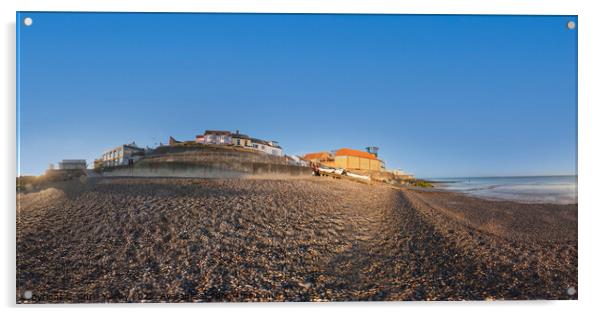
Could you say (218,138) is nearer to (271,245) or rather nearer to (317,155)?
(317,155)

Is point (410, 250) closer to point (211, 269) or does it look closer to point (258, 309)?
point (258, 309)

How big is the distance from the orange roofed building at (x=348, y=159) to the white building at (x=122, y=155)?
1.25 m

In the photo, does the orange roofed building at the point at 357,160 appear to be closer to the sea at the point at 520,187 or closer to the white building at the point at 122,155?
the sea at the point at 520,187

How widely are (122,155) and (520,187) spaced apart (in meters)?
3.04

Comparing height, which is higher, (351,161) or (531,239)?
(351,161)

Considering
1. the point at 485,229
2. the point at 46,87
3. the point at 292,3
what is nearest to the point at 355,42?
the point at 292,3

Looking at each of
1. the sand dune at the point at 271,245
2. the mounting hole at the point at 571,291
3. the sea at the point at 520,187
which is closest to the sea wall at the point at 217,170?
the sand dune at the point at 271,245

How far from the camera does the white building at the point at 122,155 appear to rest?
1715mm

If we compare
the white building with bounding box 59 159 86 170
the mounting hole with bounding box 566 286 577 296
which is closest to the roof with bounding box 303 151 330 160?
the white building with bounding box 59 159 86 170

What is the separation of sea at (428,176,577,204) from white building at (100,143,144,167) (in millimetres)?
2291

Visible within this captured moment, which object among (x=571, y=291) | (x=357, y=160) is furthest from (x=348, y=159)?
(x=571, y=291)

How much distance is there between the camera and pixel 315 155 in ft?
6.15

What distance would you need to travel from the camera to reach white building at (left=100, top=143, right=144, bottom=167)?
67.5 inches

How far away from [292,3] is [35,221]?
7.97 ft
